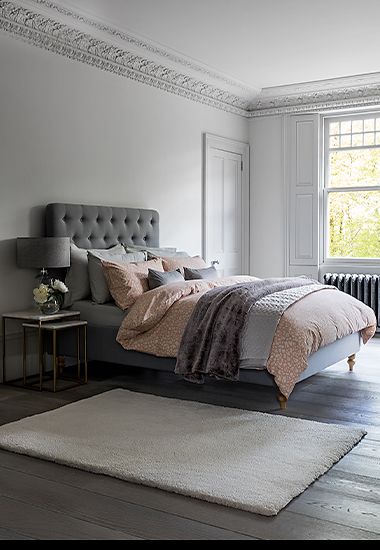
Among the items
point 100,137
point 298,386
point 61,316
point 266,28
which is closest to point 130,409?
point 61,316

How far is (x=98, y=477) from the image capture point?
3.06 m

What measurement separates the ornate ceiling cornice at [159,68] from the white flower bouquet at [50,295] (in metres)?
Answer: 1.92

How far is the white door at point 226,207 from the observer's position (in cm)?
750

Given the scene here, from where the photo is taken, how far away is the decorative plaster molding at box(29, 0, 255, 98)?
495 centimetres

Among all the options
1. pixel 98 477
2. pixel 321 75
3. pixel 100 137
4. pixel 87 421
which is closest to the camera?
pixel 98 477

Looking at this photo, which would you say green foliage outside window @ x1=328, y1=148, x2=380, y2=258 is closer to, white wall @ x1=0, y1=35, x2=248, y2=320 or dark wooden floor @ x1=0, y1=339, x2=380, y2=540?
white wall @ x1=0, y1=35, x2=248, y2=320

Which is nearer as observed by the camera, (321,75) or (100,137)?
(100,137)

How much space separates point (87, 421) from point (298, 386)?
174cm

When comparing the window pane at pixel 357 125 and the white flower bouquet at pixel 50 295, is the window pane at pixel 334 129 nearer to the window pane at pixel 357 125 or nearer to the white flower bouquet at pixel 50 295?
the window pane at pixel 357 125

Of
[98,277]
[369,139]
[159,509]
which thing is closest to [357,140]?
[369,139]

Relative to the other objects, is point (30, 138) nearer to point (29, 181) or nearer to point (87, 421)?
point (29, 181)

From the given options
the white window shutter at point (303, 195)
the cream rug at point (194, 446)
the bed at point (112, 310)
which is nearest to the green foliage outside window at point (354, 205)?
the white window shutter at point (303, 195)

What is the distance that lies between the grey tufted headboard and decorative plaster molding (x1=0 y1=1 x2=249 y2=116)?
4.22ft

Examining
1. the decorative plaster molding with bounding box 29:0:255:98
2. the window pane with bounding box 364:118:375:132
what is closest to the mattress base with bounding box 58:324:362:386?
the decorative plaster molding with bounding box 29:0:255:98
